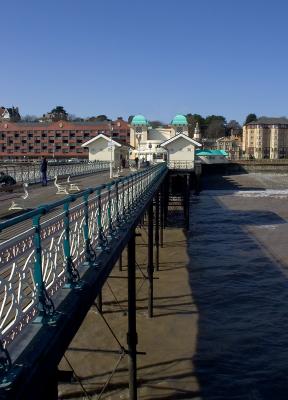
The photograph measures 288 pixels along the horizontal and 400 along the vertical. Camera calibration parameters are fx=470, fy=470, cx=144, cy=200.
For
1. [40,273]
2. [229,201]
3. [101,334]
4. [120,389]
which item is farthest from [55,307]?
[229,201]

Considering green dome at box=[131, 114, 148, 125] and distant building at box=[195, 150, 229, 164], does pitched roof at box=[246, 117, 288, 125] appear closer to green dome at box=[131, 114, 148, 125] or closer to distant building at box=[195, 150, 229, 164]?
distant building at box=[195, 150, 229, 164]


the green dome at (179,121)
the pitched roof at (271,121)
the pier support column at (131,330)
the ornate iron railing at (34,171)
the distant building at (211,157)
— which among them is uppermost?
the pitched roof at (271,121)

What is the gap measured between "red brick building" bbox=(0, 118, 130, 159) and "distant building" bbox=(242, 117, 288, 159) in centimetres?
4349

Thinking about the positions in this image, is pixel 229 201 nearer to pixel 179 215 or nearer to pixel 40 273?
pixel 179 215

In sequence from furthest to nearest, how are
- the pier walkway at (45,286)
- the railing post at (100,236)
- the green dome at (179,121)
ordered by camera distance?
the green dome at (179,121) → the railing post at (100,236) → the pier walkway at (45,286)

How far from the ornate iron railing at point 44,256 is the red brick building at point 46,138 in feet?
305

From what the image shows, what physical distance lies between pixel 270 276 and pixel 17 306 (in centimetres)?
1473

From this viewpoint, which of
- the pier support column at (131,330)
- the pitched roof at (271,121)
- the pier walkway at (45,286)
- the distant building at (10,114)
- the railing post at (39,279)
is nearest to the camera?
the pier walkway at (45,286)

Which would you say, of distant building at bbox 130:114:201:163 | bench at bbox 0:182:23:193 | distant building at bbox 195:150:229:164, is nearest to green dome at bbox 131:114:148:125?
distant building at bbox 130:114:201:163

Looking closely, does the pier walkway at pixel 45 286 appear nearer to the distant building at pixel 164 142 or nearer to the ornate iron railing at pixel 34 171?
the ornate iron railing at pixel 34 171

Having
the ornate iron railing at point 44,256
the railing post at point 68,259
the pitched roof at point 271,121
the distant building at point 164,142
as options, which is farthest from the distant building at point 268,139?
the railing post at point 68,259

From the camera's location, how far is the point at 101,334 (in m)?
11.7

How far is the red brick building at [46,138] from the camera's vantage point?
9956cm

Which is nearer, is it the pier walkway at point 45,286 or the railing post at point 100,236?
the pier walkway at point 45,286
